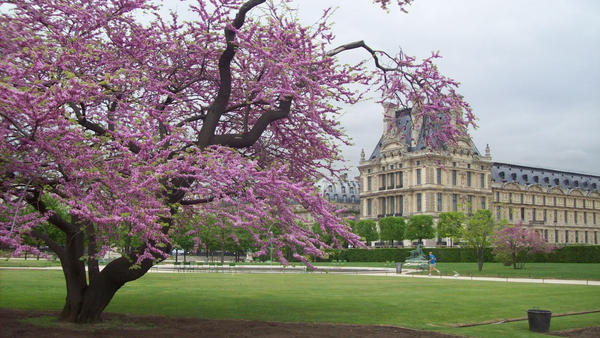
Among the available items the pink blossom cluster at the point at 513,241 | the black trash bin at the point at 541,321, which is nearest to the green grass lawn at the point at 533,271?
the pink blossom cluster at the point at 513,241

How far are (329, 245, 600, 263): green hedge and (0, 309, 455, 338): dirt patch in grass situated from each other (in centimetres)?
5117

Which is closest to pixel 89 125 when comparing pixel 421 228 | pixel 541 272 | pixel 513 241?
pixel 541 272

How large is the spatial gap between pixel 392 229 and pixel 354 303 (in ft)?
308

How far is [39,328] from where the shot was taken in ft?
45.4

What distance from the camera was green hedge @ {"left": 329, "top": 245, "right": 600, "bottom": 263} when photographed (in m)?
71.5

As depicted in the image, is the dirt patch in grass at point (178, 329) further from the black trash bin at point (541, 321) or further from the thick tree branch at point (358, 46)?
the thick tree branch at point (358, 46)

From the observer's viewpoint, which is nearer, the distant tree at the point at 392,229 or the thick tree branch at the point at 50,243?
the thick tree branch at the point at 50,243

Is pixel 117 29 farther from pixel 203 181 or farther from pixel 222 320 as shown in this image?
pixel 222 320

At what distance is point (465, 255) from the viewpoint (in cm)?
7838

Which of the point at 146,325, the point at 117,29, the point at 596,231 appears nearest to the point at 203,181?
the point at 146,325

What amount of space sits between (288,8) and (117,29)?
4673 millimetres

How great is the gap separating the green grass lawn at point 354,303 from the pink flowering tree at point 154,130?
377 cm

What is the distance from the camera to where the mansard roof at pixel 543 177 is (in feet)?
458

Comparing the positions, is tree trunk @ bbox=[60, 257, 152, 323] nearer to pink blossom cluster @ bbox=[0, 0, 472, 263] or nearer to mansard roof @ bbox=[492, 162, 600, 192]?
pink blossom cluster @ bbox=[0, 0, 472, 263]
